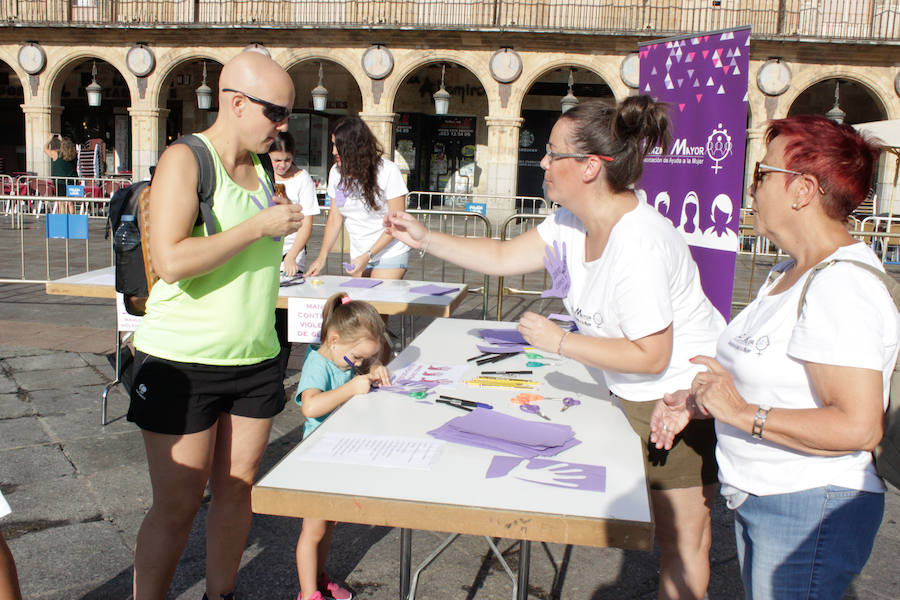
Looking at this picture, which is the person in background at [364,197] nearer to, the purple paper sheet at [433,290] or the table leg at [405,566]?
the purple paper sheet at [433,290]

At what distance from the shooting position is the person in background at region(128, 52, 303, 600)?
199 centimetres

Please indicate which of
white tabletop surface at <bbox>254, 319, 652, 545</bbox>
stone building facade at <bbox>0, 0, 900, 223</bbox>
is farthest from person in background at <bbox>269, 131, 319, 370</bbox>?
stone building facade at <bbox>0, 0, 900, 223</bbox>

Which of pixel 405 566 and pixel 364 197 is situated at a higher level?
pixel 364 197

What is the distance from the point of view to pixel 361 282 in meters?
4.56

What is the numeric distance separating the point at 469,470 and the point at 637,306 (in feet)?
1.88

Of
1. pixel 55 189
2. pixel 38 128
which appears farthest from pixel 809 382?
pixel 38 128

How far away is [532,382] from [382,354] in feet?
1.97

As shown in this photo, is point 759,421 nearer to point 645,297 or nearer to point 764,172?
point 645,297

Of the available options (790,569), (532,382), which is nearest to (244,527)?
(532,382)

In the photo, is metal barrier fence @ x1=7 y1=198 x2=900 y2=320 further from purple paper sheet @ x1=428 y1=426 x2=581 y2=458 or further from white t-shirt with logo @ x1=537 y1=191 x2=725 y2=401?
purple paper sheet @ x1=428 y1=426 x2=581 y2=458

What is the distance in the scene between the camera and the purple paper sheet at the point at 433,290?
4.29m

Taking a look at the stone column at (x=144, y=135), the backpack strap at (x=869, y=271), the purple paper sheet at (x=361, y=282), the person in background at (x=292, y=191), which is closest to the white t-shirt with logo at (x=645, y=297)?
the backpack strap at (x=869, y=271)

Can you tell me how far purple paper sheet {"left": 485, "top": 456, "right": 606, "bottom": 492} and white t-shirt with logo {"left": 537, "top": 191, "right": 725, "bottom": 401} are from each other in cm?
36

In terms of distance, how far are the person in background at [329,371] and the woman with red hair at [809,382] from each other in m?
1.23
